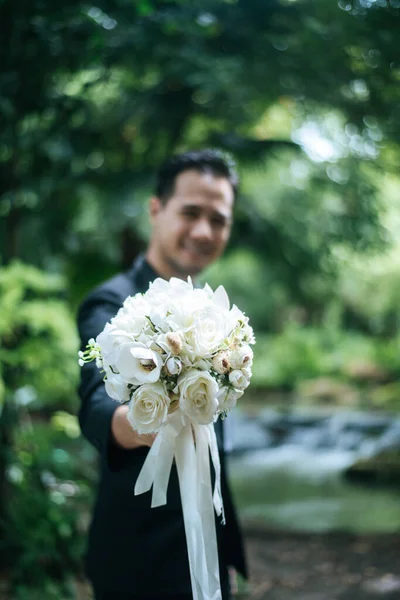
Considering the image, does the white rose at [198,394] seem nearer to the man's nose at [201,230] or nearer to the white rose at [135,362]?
the white rose at [135,362]

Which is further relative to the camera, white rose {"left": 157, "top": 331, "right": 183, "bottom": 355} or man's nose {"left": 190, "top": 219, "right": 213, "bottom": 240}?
man's nose {"left": 190, "top": 219, "right": 213, "bottom": 240}

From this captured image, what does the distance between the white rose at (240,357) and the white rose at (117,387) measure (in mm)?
244

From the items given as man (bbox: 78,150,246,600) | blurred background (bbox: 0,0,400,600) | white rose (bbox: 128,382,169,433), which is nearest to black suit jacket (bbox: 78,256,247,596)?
man (bbox: 78,150,246,600)

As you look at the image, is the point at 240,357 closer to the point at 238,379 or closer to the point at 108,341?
the point at 238,379

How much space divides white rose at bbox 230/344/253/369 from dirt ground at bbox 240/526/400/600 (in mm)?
3400

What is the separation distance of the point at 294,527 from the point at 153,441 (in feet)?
18.1

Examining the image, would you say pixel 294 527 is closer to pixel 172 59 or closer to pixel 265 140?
pixel 265 140

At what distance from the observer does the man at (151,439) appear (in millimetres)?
1698

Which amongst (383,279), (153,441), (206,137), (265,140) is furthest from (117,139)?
(383,279)

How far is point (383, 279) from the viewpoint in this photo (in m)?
18.9

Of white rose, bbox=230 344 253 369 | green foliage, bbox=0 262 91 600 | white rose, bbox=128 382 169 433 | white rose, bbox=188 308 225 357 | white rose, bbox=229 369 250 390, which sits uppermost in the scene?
green foliage, bbox=0 262 91 600

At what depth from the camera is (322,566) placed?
5.20m

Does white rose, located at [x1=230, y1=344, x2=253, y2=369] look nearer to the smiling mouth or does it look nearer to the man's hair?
the smiling mouth

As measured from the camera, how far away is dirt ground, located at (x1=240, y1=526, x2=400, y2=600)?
4.57 meters
